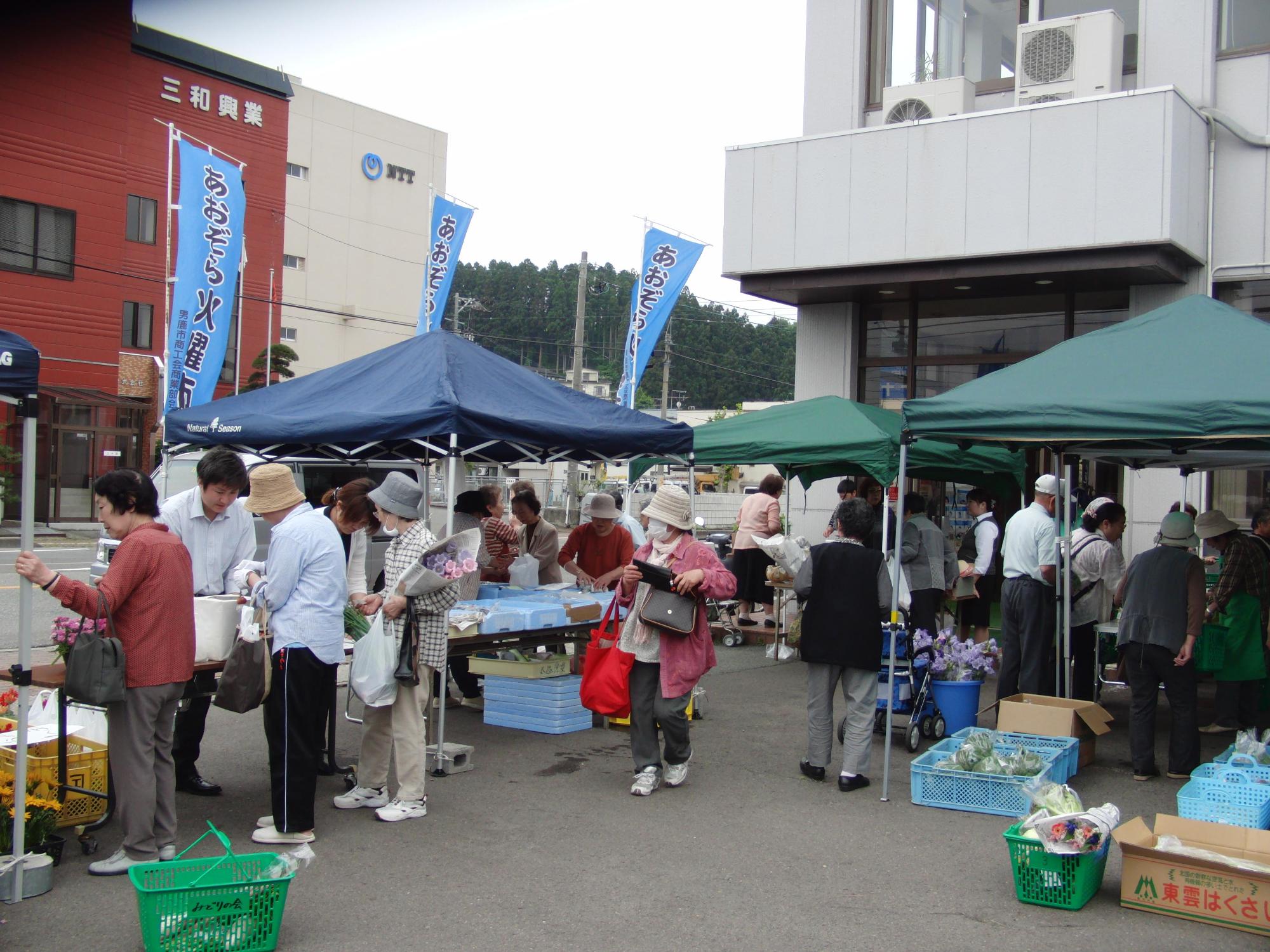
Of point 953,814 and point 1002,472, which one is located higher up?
point 1002,472

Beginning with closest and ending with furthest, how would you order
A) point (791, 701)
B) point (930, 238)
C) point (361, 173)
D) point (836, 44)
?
point (791, 701), point (930, 238), point (836, 44), point (361, 173)

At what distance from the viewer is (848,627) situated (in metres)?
6.56

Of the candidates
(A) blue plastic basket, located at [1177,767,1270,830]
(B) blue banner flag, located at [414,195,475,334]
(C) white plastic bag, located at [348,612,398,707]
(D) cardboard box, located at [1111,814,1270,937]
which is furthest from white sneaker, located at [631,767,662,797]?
(B) blue banner flag, located at [414,195,475,334]

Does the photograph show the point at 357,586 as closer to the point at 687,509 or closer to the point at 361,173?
the point at 687,509

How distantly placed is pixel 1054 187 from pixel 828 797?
7.37m

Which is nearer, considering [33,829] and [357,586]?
[33,829]

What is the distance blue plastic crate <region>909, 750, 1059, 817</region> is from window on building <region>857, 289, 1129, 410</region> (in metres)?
6.87

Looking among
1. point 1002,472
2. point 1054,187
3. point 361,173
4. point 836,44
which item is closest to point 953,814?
point 1002,472

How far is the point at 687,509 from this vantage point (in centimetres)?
663

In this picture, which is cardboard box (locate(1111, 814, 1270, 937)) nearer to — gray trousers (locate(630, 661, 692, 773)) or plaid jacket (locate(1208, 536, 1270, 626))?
gray trousers (locate(630, 661, 692, 773))

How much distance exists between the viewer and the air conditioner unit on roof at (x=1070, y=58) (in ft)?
37.9

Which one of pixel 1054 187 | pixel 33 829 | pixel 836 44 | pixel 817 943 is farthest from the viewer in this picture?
pixel 836 44

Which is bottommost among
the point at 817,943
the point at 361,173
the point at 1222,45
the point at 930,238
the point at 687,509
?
the point at 817,943

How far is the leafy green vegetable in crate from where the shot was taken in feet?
20.0
